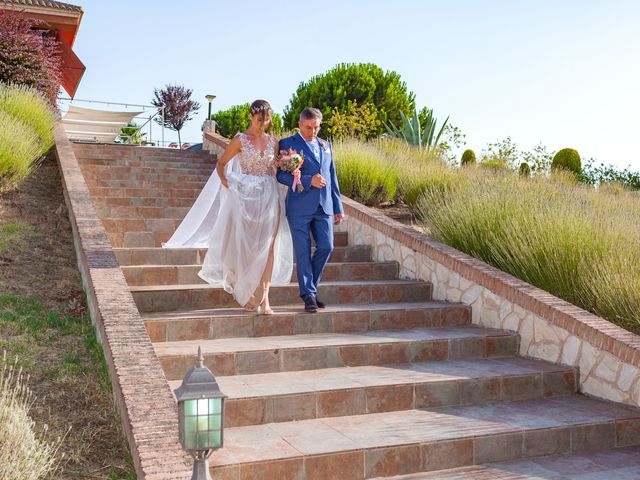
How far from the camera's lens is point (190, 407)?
3.12m

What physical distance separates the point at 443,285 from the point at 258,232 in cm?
222

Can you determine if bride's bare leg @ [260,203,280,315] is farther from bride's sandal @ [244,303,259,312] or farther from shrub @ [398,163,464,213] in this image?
shrub @ [398,163,464,213]

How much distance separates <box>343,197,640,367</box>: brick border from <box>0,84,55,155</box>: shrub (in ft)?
22.2

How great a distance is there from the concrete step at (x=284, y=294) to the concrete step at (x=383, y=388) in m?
1.40

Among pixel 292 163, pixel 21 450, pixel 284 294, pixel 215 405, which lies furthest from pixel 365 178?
pixel 215 405

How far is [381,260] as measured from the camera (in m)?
8.74

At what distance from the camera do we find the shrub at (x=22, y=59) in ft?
48.7

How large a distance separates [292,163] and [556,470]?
10.8 feet

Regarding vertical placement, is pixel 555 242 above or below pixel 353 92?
below

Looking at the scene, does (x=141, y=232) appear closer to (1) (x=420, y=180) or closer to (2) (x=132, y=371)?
(2) (x=132, y=371)

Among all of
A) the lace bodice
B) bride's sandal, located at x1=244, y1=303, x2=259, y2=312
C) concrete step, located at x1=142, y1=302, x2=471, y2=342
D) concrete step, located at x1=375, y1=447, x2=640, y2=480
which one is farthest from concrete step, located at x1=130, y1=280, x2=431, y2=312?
concrete step, located at x1=375, y1=447, x2=640, y2=480

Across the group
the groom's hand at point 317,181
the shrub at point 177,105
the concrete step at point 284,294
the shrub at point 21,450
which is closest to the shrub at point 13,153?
the concrete step at point 284,294

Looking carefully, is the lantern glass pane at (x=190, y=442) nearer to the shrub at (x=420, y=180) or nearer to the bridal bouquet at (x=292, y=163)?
the bridal bouquet at (x=292, y=163)

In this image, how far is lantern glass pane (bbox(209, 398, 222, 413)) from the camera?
3.15 meters
